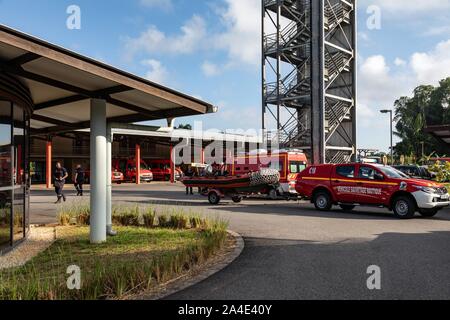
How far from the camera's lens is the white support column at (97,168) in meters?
9.00

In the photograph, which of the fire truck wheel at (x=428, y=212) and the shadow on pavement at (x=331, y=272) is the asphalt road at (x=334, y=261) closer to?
the shadow on pavement at (x=331, y=272)

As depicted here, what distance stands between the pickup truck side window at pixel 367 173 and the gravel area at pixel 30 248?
33.5 feet

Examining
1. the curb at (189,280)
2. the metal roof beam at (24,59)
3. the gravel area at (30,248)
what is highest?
the metal roof beam at (24,59)

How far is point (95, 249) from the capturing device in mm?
8445

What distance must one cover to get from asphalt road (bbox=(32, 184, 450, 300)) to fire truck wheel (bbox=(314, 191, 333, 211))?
128 inches

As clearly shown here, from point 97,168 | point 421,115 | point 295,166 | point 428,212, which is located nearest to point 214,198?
point 295,166

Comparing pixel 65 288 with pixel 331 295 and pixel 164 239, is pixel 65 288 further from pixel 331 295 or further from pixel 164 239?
pixel 164 239

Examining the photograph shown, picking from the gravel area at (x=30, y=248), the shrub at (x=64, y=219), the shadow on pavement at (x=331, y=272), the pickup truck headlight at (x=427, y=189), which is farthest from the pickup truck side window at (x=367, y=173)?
the gravel area at (x=30, y=248)

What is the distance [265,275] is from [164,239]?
3.58 meters

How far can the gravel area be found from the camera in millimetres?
7484

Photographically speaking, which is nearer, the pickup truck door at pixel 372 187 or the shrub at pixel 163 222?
the shrub at pixel 163 222

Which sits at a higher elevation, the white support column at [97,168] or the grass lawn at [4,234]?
the white support column at [97,168]
